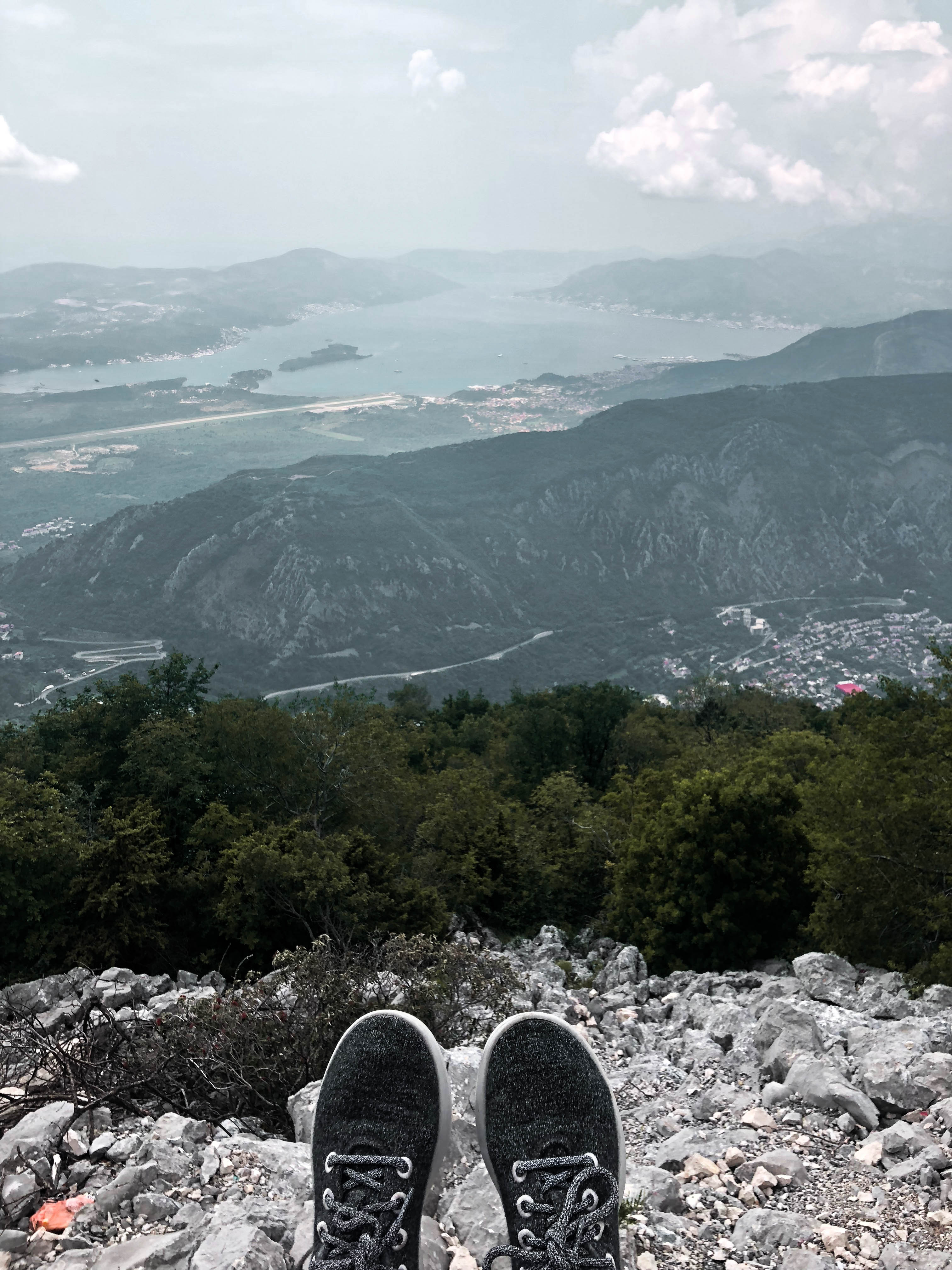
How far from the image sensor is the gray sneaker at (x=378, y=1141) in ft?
11.0

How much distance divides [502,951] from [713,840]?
356 cm

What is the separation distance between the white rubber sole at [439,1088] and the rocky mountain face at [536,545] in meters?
103

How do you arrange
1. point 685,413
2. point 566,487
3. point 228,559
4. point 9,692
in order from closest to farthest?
point 9,692, point 228,559, point 566,487, point 685,413

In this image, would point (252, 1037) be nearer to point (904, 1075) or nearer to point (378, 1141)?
point (378, 1141)

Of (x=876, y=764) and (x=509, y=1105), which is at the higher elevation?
(x=509, y=1105)

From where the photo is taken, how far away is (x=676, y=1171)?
4.46m

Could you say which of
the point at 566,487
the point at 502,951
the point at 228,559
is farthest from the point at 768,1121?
the point at 566,487

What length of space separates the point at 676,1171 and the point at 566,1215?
136 centimetres

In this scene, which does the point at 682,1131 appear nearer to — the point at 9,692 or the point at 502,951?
the point at 502,951

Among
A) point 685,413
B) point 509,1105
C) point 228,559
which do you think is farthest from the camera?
point 685,413

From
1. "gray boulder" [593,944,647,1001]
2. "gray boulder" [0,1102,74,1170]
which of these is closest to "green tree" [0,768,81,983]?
"gray boulder" [593,944,647,1001]

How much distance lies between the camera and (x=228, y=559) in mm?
134750

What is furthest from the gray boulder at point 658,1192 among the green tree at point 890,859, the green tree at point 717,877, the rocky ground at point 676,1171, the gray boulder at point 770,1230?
the green tree at point 717,877

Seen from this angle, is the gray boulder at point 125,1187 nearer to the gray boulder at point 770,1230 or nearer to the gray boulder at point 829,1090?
the gray boulder at point 770,1230
